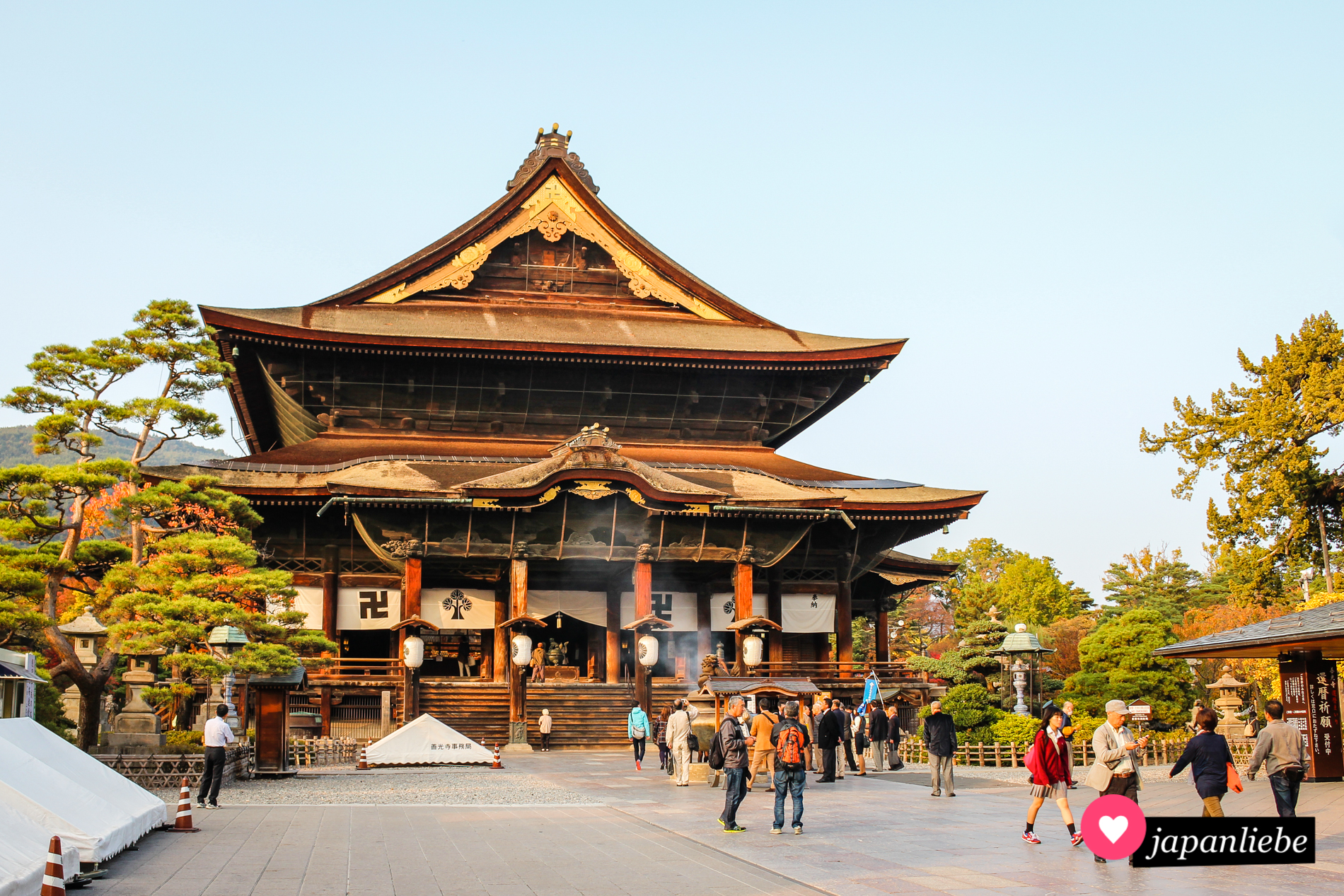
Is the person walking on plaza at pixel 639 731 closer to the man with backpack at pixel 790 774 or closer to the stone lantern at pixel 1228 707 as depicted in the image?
the man with backpack at pixel 790 774

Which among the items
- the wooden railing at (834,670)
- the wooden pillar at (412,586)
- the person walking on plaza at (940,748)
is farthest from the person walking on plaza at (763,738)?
the wooden railing at (834,670)

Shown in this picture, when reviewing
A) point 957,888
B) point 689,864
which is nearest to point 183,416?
point 689,864

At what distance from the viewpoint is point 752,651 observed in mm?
28938

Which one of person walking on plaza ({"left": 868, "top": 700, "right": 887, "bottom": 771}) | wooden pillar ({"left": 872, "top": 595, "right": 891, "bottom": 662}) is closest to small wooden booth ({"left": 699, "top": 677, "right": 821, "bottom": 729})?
person walking on plaza ({"left": 868, "top": 700, "right": 887, "bottom": 771})

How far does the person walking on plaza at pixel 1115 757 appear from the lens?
37.4ft

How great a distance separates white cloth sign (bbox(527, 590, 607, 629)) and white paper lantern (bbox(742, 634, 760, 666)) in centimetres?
636

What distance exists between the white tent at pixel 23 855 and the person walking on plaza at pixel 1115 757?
9.16 metres

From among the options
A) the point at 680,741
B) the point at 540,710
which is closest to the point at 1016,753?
the point at 680,741

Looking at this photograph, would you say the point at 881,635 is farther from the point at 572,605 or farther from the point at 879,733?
the point at 879,733

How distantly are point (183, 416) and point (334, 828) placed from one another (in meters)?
13.4

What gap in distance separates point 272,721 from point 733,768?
11.6 m

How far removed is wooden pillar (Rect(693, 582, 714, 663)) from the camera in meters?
34.6

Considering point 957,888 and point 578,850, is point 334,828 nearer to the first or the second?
point 578,850

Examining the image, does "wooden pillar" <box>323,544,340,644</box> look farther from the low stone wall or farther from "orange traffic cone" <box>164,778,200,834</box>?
"orange traffic cone" <box>164,778,200,834</box>
